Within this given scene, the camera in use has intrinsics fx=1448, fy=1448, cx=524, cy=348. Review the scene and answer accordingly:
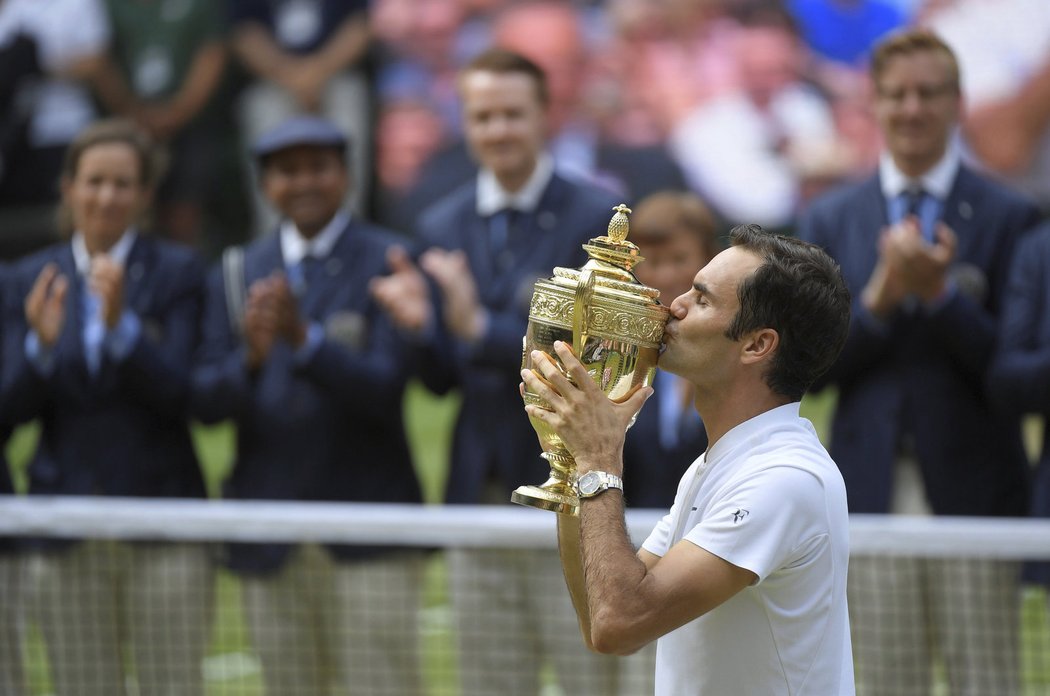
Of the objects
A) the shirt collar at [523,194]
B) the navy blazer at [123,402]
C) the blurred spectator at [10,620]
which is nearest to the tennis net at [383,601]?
the blurred spectator at [10,620]

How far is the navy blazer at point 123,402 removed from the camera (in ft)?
22.9

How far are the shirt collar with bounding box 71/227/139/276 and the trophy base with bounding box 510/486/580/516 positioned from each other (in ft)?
14.7

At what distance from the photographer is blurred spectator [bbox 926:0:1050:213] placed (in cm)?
1132

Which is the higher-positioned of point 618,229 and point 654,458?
point 618,229

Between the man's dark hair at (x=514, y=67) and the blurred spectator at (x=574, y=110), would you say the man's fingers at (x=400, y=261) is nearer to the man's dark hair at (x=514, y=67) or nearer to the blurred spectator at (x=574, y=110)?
the man's dark hair at (x=514, y=67)

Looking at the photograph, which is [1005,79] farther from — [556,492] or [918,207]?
[556,492]

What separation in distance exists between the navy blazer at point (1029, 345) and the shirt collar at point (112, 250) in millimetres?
4228

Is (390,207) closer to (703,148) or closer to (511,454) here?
(703,148)

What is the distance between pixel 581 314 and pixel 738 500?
0.55m

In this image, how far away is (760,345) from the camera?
10.8 feet

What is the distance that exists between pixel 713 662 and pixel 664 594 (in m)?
0.27

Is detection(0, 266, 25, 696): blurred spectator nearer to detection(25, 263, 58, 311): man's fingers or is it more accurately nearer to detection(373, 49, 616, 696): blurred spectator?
detection(25, 263, 58, 311): man's fingers

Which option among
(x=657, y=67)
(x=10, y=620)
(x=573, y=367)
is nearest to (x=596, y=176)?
(x=657, y=67)

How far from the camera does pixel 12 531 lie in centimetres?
639
